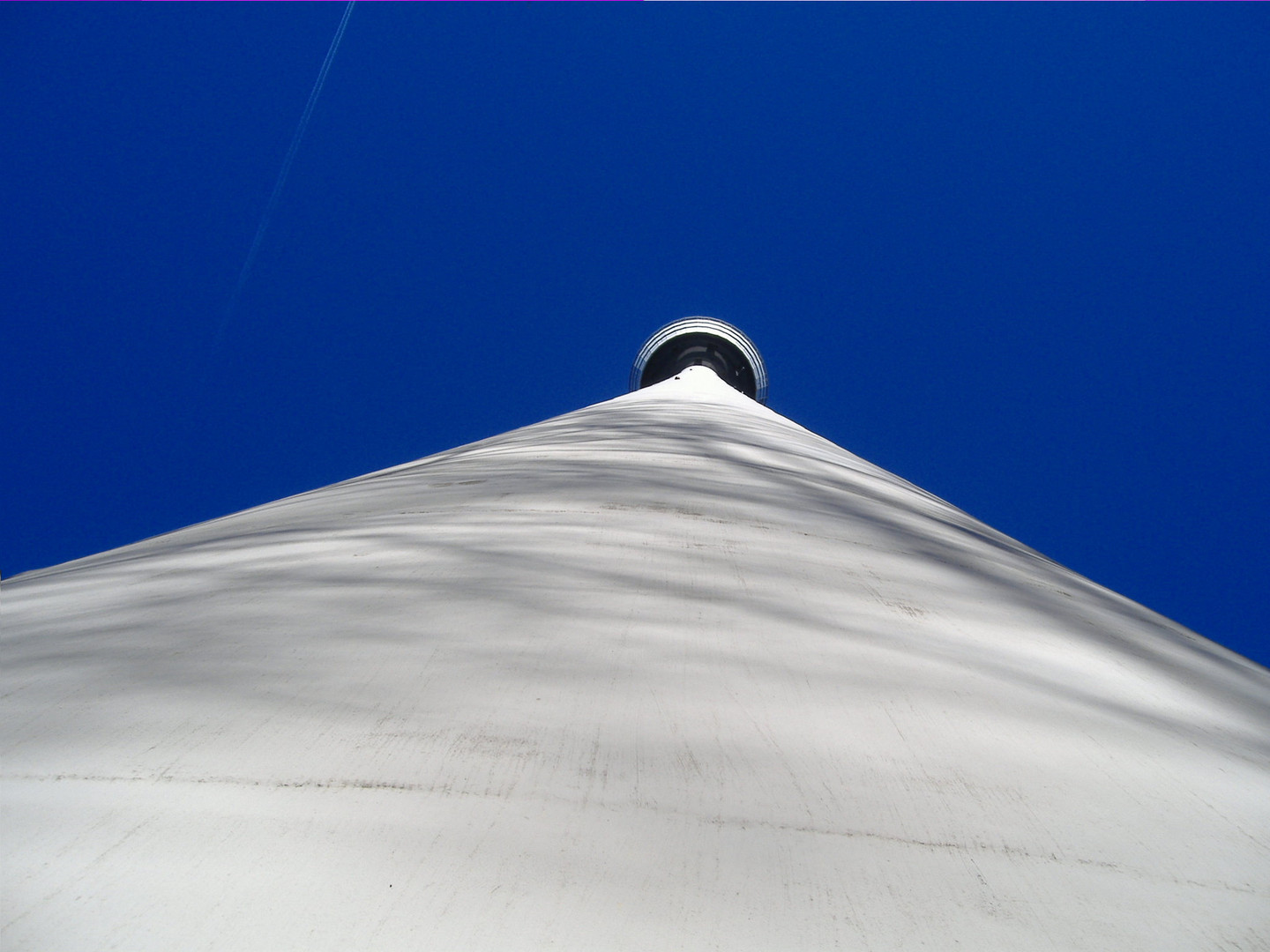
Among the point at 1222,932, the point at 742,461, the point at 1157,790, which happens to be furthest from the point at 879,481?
the point at 1222,932

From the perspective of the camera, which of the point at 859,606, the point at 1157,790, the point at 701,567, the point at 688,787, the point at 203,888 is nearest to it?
the point at 203,888

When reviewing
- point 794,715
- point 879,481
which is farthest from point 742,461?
point 794,715

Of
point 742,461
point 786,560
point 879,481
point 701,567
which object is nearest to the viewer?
point 701,567

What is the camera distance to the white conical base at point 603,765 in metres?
0.98

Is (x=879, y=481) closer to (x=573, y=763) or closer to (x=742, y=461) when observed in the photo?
(x=742, y=461)

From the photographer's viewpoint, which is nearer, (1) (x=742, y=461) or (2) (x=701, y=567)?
(2) (x=701, y=567)

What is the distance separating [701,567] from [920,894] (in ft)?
3.97

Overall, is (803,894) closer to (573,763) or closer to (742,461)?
(573,763)

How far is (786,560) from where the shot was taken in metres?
2.38

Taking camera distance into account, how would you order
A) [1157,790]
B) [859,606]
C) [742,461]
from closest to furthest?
1. [1157,790]
2. [859,606]
3. [742,461]

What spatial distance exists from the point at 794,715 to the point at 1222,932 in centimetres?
60

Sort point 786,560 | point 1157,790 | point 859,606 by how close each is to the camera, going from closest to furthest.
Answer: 1. point 1157,790
2. point 859,606
3. point 786,560

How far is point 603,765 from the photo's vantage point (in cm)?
122

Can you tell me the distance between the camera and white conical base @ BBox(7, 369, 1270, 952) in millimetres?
979
